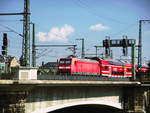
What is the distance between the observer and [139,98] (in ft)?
151

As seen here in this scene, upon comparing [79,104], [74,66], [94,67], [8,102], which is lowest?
[79,104]

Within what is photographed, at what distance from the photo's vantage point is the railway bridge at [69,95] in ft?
78.3

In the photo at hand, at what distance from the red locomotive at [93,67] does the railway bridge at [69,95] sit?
16.5ft

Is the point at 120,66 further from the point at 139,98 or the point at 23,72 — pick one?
the point at 23,72

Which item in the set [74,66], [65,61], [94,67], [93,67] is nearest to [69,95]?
[74,66]

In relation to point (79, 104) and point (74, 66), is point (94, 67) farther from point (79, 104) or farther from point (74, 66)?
point (79, 104)

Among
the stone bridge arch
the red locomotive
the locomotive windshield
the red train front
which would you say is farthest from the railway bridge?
the locomotive windshield

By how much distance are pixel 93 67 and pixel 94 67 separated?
25cm

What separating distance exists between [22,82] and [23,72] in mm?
1087

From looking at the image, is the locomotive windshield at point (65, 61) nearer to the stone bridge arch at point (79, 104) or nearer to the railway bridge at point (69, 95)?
the railway bridge at point (69, 95)

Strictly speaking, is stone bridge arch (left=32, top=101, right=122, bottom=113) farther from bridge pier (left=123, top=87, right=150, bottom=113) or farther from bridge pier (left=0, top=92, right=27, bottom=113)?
bridge pier (left=0, top=92, right=27, bottom=113)

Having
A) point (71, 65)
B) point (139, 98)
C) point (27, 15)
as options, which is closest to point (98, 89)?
point (71, 65)

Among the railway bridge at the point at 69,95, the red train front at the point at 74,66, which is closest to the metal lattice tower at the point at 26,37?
the railway bridge at the point at 69,95

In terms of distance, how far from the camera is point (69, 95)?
108 ft
